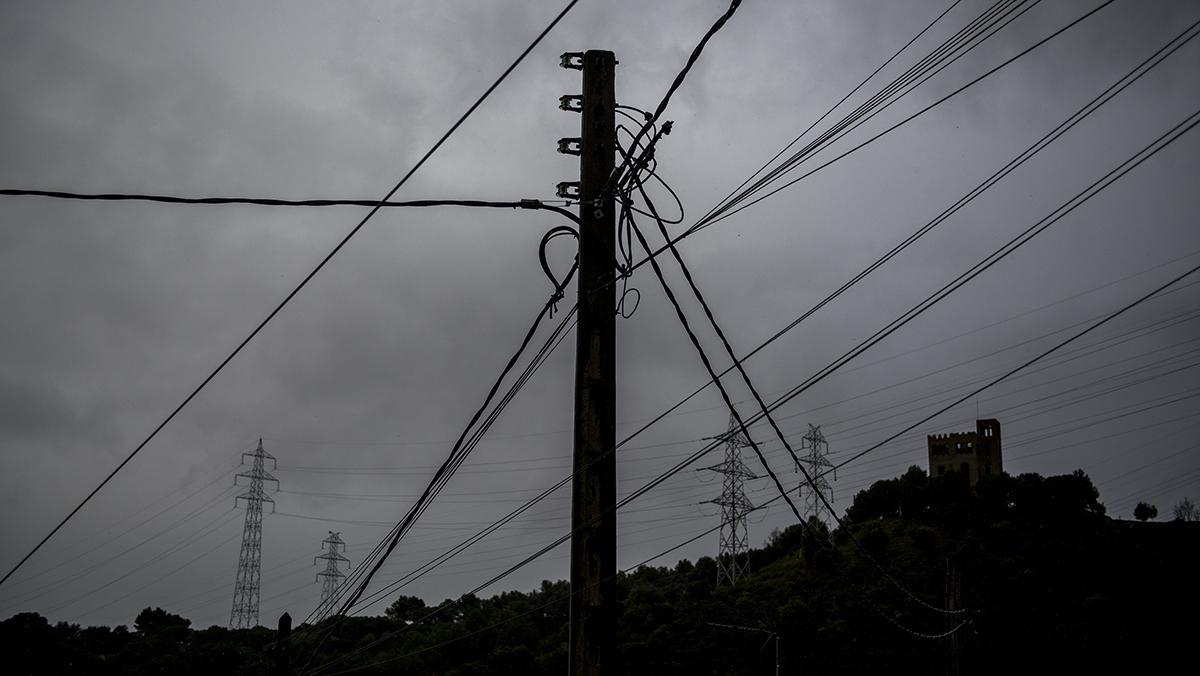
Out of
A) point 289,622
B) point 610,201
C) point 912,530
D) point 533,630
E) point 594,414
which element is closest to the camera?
point 594,414

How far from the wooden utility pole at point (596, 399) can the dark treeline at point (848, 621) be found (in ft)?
84.3

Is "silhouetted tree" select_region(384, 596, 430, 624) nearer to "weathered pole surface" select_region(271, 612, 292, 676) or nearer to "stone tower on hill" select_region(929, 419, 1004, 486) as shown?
"weathered pole surface" select_region(271, 612, 292, 676)

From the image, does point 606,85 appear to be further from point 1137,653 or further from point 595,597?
point 1137,653

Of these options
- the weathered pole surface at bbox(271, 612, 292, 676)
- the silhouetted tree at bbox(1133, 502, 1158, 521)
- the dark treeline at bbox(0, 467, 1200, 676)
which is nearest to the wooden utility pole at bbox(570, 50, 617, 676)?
the weathered pole surface at bbox(271, 612, 292, 676)

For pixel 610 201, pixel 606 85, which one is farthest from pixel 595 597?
pixel 606 85

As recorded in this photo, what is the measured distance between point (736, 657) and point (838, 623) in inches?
217

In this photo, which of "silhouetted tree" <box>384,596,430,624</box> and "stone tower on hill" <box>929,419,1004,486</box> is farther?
"stone tower on hill" <box>929,419,1004,486</box>

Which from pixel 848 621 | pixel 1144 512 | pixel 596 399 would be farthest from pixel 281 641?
pixel 1144 512

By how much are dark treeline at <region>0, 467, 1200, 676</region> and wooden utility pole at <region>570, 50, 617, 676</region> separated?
25705 millimetres

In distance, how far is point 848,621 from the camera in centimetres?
4744

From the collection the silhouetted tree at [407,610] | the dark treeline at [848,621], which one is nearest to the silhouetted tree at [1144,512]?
the dark treeline at [848,621]

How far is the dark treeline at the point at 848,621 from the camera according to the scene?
1594 inches

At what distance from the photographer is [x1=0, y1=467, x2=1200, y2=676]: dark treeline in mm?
40500

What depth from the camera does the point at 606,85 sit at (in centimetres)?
852
